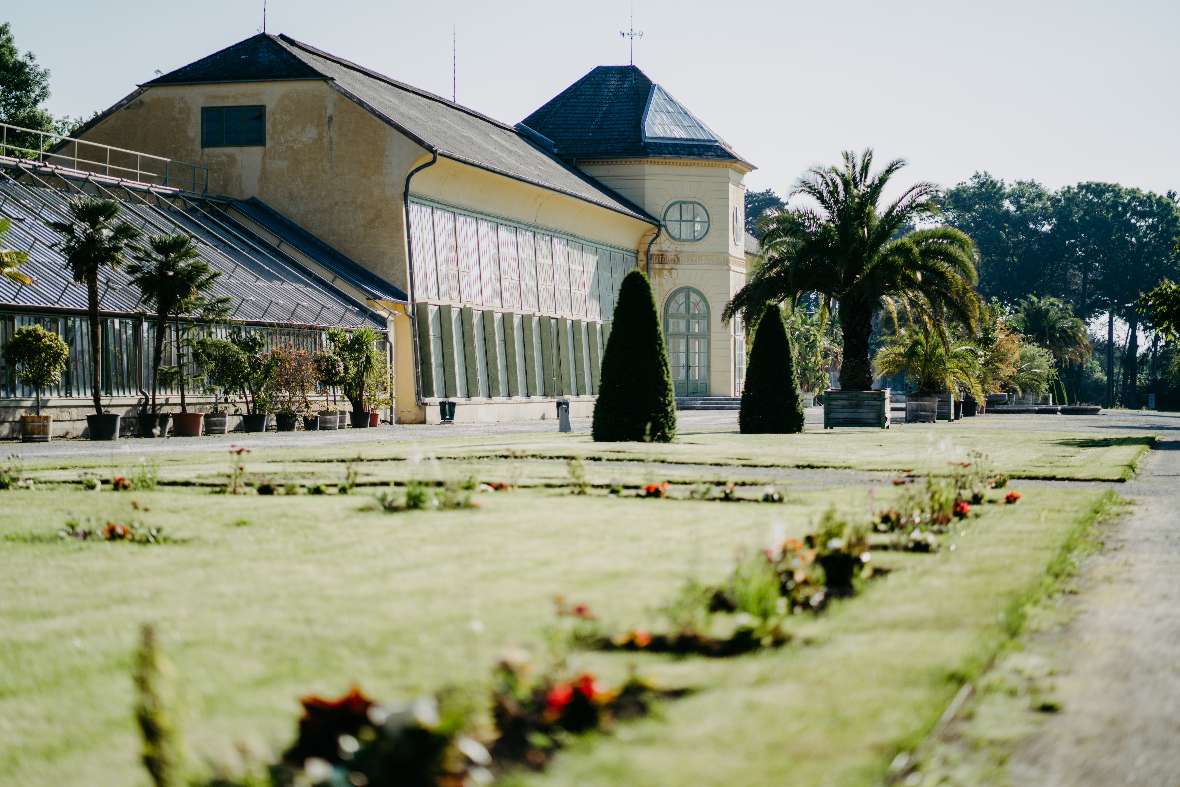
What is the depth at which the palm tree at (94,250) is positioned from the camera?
88.7 feet

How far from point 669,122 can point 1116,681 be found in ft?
196

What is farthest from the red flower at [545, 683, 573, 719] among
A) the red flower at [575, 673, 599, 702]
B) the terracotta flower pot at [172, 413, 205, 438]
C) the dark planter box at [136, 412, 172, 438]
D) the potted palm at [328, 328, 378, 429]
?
the potted palm at [328, 328, 378, 429]

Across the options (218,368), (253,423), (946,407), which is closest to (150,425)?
(218,368)

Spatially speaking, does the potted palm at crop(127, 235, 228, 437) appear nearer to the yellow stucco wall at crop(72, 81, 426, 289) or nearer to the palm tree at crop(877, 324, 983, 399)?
the yellow stucco wall at crop(72, 81, 426, 289)

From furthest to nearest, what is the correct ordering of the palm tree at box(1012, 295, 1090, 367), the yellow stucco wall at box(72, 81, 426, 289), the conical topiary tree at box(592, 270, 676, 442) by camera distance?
the palm tree at box(1012, 295, 1090, 367)
the yellow stucco wall at box(72, 81, 426, 289)
the conical topiary tree at box(592, 270, 676, 442)

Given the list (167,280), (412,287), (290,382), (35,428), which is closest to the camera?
(35,428)

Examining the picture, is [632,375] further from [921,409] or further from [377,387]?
[921,409]

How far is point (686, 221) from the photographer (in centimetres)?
6238

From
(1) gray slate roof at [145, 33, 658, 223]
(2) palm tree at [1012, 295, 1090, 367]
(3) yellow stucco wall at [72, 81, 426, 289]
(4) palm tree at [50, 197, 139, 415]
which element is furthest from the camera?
(2) palm tree at [1012, 295, 1090, 367]

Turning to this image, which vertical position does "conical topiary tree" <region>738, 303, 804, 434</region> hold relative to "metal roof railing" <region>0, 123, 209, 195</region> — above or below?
below

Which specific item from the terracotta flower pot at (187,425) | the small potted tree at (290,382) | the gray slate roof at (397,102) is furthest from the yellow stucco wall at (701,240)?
the terracotta flower pot at (187,425)

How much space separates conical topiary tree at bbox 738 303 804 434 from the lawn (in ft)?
56.6

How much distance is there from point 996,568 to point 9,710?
17.7ft

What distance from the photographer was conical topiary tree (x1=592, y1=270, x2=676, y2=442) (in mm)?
24391
